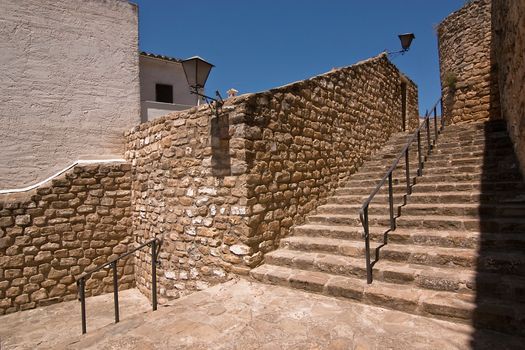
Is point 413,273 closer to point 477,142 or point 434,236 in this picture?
point 434,236

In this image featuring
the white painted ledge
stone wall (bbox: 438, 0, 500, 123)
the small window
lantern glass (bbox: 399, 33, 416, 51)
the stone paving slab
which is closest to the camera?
the stone paving slab

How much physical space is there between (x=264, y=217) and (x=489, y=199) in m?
3.03

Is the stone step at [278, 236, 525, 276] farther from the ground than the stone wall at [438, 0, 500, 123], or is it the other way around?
the stone wall at [438, 0, 500, 123]

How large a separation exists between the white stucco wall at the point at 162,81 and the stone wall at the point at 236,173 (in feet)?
8.86

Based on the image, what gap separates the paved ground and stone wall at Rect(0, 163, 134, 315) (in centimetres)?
375

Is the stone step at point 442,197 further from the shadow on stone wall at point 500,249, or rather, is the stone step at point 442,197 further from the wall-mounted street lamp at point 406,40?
the wall-mounted street lamp at point 406,40

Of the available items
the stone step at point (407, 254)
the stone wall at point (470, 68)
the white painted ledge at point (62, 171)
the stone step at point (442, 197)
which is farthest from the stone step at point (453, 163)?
the white painted ledge at point (62, 171)

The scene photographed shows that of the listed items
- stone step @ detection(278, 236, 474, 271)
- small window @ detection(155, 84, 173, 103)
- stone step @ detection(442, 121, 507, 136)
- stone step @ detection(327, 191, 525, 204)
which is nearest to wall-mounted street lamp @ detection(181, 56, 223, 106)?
stone step @ detection(278, 236, 474, 271)

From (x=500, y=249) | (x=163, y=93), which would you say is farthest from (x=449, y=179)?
(x=163, y=93)

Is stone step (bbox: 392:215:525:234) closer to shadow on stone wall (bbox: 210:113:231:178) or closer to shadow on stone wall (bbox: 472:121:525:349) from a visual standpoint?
shadow on stone wall (bbox: 472:121:525:349)

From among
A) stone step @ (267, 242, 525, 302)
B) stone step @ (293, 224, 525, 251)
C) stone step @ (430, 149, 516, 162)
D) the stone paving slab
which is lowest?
the stone paving slab

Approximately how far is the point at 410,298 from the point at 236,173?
2.52m

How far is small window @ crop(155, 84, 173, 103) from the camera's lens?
1005 cm

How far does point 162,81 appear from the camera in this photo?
32.9ft
